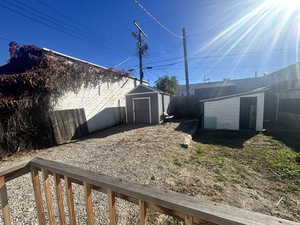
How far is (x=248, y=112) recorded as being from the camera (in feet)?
26.5

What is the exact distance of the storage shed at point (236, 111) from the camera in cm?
763

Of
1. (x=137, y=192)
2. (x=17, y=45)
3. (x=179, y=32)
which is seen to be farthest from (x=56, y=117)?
(x=179, y=32)

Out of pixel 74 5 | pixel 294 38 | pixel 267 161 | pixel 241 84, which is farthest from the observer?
pixel 241 84

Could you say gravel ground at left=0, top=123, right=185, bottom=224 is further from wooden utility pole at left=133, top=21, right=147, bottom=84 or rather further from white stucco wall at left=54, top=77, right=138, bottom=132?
wooden utility pole at left=133, top=21, right=147, bottom=84

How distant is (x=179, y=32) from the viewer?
11.4 meters

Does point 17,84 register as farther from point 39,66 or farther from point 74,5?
point 74,5

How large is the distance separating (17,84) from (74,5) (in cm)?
442

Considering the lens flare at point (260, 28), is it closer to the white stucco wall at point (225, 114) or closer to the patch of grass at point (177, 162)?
the white stucco wall at point (225, 114)

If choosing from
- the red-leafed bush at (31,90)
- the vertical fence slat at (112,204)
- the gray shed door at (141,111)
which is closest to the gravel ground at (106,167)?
the red-leafed bush at (31,90)

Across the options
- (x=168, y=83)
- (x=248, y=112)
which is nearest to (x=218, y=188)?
(x=248, y=112)

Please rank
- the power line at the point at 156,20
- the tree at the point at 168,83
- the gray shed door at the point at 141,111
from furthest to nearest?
the tree at the point at 168,83, the gray shed door at the point at 141,111, the power line at the point at 156,20

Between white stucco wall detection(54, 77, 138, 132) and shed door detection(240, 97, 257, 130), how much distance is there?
8373 millimetres

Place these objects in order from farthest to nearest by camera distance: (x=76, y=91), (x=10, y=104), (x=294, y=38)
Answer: (x=294, y=38) < (x=76, y=91) < (x=10, y=104)

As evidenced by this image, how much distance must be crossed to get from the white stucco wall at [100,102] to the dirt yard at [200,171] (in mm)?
2734
